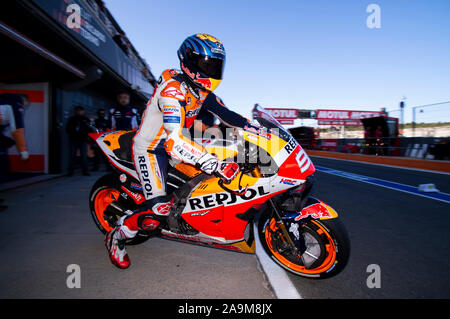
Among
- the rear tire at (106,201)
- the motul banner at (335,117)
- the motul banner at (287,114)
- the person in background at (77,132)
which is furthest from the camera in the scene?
the motul banner at (287,114)

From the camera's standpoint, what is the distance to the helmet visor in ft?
7.55

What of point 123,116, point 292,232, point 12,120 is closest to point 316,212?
point 292,232

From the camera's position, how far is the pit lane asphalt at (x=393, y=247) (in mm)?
2141

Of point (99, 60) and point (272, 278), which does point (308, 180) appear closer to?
point (272, 278)

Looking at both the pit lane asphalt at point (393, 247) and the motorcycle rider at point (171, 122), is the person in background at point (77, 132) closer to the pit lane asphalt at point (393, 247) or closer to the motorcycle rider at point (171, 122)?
the motorcycle rider at point (171, 122)

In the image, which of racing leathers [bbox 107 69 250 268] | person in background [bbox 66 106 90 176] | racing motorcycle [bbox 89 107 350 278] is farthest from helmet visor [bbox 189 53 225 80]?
person in background [bbox 66 106 90 176]

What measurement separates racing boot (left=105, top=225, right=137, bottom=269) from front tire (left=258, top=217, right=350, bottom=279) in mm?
1276

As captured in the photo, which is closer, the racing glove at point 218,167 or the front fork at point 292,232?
the racing glove at point 218,167

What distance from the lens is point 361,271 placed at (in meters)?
2.42

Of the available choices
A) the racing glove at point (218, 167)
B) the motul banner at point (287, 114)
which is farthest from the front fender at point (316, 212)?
the motul banner at point (287, 114)

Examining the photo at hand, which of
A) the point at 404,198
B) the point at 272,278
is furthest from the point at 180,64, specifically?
the point at 404,198

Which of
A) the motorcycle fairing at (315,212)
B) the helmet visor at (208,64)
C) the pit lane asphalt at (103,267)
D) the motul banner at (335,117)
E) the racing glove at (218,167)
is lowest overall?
the pit lane asphalt at (103,267)
